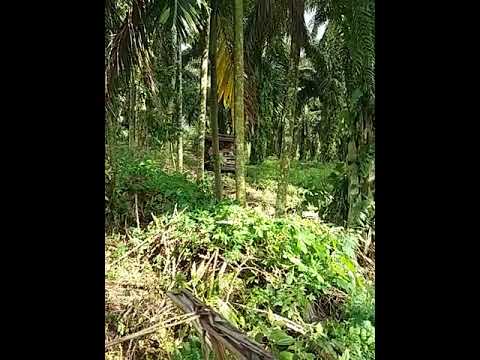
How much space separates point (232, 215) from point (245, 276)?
0.51 metres

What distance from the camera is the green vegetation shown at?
2.56 meters

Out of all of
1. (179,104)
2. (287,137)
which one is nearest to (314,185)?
(287,137)

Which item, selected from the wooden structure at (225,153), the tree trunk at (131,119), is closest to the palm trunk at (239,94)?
the wooden structure at (225,153)

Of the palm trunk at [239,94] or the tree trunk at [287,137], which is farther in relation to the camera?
the tree trunk at [287,137]

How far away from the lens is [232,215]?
3.34 meters

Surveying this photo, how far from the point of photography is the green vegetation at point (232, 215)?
8.41 ft

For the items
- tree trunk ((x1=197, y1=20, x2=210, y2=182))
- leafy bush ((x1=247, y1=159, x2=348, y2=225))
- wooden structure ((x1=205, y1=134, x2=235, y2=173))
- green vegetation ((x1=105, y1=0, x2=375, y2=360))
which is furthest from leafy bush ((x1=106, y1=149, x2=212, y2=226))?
leafy bush ((x1=247, y1=159, x2=348, y2=225))

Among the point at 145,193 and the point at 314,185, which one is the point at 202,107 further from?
the point at 314,185

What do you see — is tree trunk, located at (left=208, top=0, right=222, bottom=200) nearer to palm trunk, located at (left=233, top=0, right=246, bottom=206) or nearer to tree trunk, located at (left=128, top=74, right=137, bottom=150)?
palm trunk, located at (left=233, top=0, right=246, bottom=206)

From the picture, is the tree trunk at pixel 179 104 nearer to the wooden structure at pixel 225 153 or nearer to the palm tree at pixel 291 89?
the wooden structure at pixel 225 153
